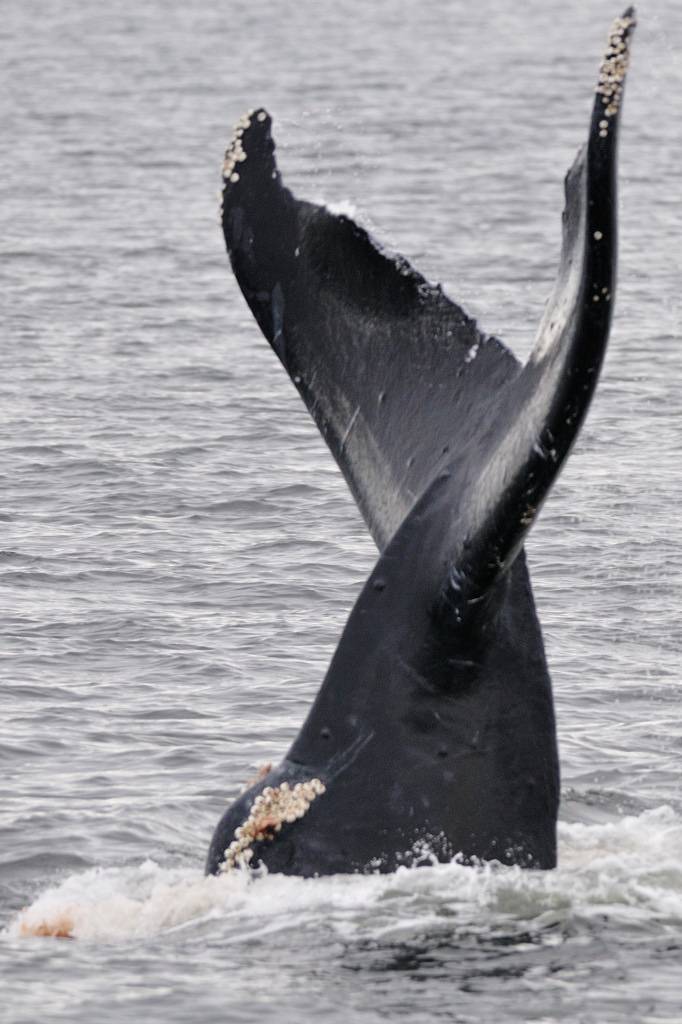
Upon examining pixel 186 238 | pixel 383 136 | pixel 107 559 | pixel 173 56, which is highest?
pixel 173 56

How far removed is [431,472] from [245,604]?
6105mm

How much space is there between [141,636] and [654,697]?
9.48ft

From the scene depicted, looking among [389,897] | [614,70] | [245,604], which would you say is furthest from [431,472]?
[245,604]

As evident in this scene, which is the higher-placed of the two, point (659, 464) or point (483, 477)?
point (659, 464)

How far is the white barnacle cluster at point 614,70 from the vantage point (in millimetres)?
5879

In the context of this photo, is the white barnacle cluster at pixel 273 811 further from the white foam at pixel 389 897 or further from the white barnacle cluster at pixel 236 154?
the white barnacle cluster at pixel 236 154

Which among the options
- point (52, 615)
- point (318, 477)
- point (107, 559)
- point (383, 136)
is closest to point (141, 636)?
point (52, 615)

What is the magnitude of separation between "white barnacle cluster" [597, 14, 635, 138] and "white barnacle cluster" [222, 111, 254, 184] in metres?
2.01

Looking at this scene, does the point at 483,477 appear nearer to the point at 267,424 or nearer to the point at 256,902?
the point at 256,902

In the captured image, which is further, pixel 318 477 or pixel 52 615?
pixel 318 477

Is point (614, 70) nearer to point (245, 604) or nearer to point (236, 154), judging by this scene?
point (236, 154)

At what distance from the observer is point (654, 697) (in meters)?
11.7

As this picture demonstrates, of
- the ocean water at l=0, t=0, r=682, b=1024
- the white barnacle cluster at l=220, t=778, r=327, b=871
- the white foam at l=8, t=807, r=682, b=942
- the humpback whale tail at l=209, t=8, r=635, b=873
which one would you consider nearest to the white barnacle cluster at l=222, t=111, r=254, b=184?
the humpback whale tail at l=209, t=8, r=635, b=873

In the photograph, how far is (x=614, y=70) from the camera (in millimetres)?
5887
